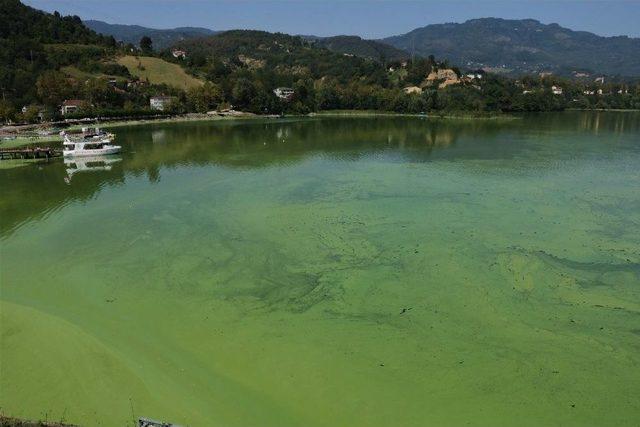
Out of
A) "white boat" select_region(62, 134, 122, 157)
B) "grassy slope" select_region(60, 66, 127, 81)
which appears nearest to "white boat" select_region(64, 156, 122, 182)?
"white boat" select_region(62, 134, 122, 157)

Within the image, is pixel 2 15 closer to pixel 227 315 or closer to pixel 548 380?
pixel 227 315

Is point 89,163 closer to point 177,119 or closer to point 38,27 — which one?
point 177,119

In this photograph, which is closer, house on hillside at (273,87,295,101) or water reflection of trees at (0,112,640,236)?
water reflection of trees at (0,112,640,236)

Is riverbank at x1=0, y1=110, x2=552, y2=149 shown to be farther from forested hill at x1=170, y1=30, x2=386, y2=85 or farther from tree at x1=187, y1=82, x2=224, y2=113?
forested hill at x1=170, y1=30, x2=386, y2=85

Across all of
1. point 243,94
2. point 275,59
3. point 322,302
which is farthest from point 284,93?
point 322,302

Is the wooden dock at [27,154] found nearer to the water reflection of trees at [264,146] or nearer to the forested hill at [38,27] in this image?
the water reflection of trees at [264,146]
